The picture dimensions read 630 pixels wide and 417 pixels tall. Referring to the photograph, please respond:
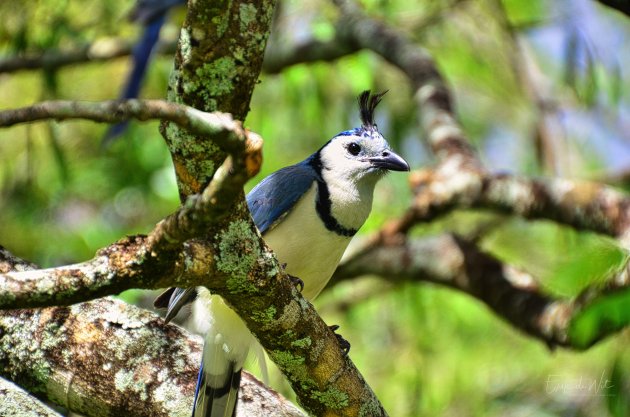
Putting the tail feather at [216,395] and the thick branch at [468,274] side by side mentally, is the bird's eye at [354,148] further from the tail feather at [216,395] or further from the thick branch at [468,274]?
the tail feather at [216,395]

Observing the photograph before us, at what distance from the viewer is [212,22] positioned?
186 centimetres

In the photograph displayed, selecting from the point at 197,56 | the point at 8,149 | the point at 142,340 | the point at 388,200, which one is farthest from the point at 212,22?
the point at 8,149

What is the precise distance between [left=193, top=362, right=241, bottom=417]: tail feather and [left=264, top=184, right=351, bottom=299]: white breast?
0.43m

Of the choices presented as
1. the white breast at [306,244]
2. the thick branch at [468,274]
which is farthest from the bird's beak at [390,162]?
the thick branch at [468,274]

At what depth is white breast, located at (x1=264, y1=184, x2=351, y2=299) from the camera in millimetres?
3049

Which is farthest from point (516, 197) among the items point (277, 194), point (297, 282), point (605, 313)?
point (605, 313)

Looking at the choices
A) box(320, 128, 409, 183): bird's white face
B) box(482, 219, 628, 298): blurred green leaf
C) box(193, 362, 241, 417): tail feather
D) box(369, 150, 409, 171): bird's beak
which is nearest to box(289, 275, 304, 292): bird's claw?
box(193, 362, 241, 417): tail feather

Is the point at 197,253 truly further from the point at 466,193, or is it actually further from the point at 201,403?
the point at 466,193

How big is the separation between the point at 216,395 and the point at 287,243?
1.89 feet

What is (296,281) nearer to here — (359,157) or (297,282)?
(297,282)

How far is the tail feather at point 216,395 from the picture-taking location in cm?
275

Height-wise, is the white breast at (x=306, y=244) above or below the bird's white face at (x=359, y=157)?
below

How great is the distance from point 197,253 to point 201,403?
959 millimetres

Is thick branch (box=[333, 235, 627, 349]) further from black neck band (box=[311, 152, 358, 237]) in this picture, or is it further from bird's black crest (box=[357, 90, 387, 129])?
black neck band (box=[311, 152, 358, 237])
